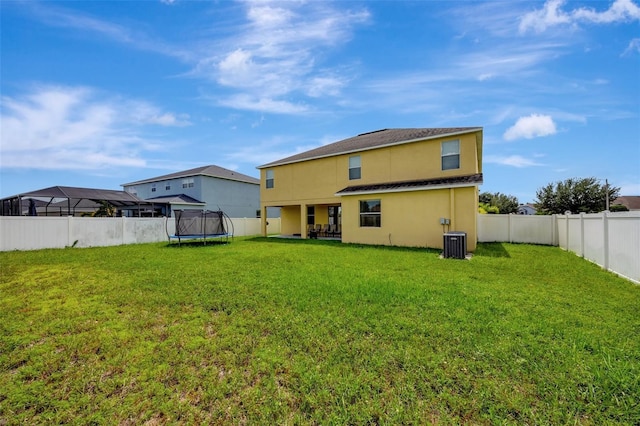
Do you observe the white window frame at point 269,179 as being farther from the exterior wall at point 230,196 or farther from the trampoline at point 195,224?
the exterior wall at point 230,196

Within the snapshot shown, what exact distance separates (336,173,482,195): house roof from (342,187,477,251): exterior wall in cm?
33

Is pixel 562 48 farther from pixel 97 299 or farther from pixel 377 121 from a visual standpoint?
pixel 97 299

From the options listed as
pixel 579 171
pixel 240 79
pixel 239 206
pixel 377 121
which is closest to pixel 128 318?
pixel 240 79

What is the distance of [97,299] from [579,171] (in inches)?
1395

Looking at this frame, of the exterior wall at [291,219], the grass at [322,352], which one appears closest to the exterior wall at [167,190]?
the exterior wall at [291,219]

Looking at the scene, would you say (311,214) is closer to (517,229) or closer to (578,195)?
(517,229)

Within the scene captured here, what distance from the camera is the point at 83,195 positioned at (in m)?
19.3

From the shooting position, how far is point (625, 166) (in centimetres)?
2084

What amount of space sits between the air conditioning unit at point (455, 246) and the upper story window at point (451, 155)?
4.29 meters

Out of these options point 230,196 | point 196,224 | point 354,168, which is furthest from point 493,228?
point 230,196

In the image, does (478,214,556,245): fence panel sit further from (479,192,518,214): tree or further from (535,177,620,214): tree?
(479,192,518,214): tree

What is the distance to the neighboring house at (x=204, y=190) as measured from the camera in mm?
27203

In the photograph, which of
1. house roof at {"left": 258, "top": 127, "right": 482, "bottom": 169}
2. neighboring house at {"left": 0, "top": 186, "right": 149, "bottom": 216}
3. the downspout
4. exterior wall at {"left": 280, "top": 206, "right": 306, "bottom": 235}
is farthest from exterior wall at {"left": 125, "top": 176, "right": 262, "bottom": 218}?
the downspout

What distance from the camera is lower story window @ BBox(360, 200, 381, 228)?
13938 mm
